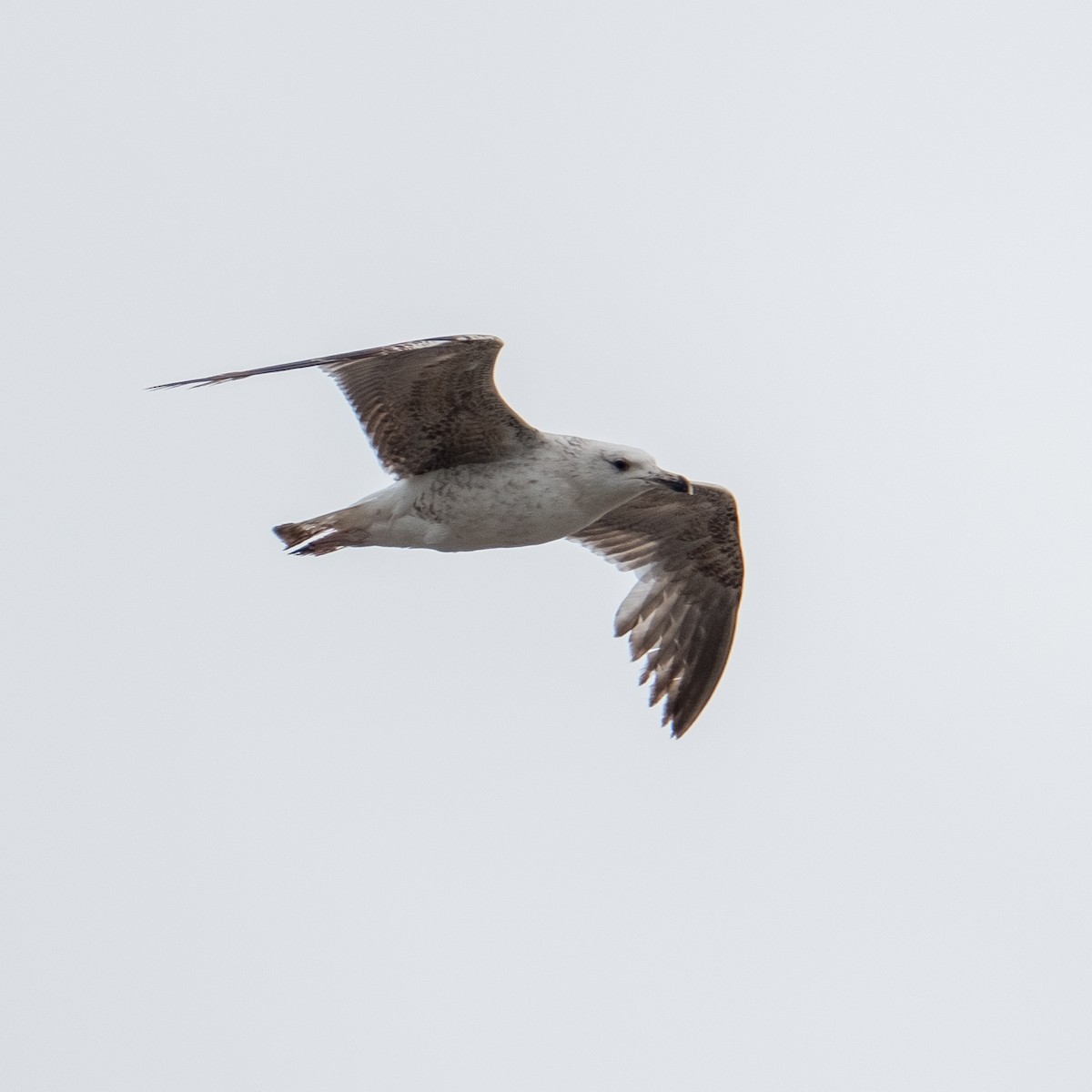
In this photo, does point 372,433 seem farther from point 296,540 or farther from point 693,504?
point 693,504

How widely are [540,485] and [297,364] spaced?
5.91 ft

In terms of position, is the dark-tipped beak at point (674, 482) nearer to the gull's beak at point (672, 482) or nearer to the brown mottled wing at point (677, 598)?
the gull's beak at point (672, 482)

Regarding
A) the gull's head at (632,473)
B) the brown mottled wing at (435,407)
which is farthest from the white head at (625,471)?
the brown mottled wing at (435,407)

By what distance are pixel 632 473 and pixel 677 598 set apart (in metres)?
2.52

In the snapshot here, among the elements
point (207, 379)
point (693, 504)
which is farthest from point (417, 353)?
point (693, 504)

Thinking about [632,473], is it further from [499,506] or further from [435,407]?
[435,407]

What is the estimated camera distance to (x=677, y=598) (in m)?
12.6

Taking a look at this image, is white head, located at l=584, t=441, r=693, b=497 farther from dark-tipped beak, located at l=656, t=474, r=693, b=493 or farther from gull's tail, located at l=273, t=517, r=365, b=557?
gull's tail, located at l=273, t=517, r=365, b=557

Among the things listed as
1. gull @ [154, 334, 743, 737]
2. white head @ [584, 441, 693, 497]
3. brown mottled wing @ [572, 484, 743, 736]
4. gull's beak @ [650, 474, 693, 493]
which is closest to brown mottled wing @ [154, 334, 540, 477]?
gull @ [154, 334, 743, 737]

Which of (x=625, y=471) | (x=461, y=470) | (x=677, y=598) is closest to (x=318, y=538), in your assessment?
(x=461, y=470)

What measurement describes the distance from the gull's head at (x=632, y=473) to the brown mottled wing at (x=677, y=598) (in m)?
2.01

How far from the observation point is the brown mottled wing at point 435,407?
9734 millimetres

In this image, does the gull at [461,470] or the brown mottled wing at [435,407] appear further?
the gull at [461,470]

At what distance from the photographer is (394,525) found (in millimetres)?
10352
